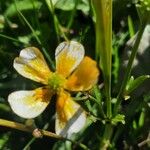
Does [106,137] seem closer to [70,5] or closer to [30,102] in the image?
[30,102]

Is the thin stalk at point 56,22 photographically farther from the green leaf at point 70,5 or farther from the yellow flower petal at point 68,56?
the yellow flower petal at point 68,56

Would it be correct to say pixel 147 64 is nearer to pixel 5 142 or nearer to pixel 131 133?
pixel 131 133

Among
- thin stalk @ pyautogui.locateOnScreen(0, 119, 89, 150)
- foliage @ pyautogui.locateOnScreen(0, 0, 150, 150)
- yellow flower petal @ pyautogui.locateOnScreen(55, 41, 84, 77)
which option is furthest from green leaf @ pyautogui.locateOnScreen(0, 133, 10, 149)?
yellow flower petal @ pyautogui.locateOnScreen(55, 41, 84, 77)

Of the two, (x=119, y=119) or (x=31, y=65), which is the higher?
(x=31, y=65)

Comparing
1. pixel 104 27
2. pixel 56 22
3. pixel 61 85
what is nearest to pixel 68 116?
pixel 61 85

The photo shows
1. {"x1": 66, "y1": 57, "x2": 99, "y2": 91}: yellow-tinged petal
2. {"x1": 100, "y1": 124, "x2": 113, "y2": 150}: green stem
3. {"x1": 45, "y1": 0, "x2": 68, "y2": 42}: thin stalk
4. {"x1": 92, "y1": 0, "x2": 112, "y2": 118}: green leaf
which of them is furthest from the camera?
{"x1": 45, "y1": 0, "x2": 68, "y2": 42}: thin stalk

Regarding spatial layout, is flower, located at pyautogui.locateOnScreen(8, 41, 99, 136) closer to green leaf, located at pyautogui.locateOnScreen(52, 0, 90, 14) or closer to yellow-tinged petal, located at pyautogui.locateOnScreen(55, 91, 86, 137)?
yellow-tinged petal, located at pyautogui.locateOnScreen(55, 91, 86, 137)

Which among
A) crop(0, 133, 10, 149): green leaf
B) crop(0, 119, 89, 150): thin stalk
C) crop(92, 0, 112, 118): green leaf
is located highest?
crop(92, 0, 112, 118): green leaf
